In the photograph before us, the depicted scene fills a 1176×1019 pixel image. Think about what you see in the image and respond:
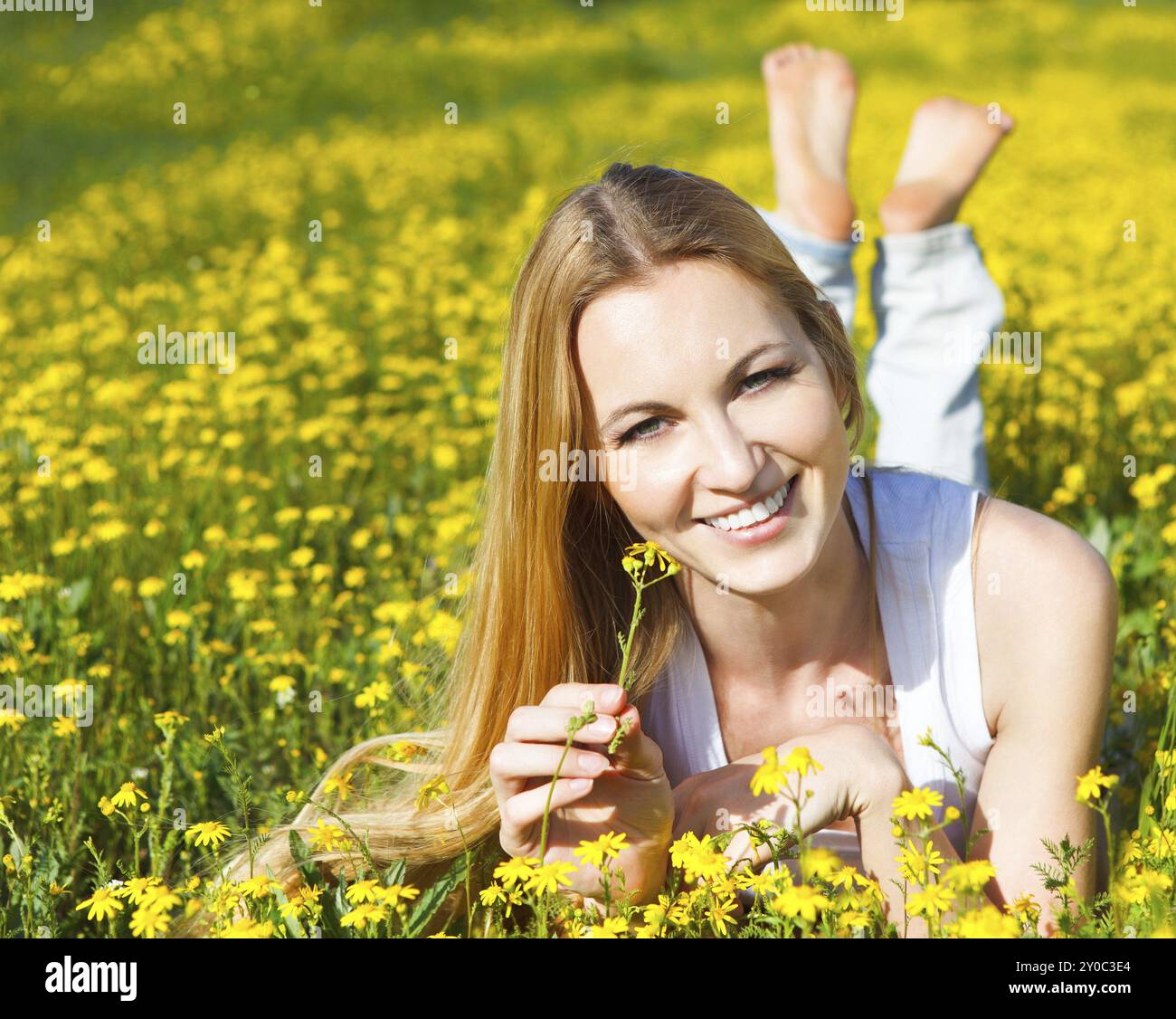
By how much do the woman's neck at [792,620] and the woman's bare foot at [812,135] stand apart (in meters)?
1.34

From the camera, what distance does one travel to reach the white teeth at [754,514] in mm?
2018

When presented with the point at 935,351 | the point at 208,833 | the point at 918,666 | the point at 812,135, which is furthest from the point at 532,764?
the point at 812,135

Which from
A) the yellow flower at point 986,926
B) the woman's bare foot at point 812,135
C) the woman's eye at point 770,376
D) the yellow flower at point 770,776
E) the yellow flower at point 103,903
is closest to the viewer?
the yellow flower at point 986,926

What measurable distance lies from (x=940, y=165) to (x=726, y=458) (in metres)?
1.92

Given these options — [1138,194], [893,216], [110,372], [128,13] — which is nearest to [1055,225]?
[1138,194]

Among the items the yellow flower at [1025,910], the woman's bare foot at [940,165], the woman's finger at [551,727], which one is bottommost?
the yellow flower at [1025,910]

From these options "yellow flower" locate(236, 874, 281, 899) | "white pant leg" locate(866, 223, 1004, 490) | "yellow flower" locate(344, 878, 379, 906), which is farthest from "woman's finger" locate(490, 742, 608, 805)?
"white pant leg" locate(866, 223, 1004, 490)

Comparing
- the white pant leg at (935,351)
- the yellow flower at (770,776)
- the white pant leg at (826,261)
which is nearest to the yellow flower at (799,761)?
the yellow flower at (770,776)

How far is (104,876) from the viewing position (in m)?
1.86

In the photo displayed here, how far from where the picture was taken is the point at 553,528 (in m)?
2.24

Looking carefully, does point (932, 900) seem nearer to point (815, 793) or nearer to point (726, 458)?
point (815, 793)

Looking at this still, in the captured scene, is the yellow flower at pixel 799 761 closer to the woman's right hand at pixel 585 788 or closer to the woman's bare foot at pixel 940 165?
the woman's right hand at pixel 585 788

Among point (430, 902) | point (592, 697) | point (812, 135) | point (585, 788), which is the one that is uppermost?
point (812, 135)

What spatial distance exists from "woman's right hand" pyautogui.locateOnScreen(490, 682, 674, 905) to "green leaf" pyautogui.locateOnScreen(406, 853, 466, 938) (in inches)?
5.3
